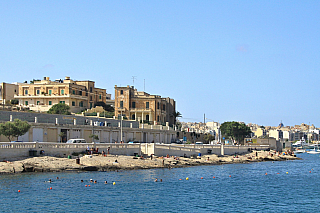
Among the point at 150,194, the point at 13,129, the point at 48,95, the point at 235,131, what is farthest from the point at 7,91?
the point at 150,194

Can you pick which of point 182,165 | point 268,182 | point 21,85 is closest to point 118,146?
point 182,165

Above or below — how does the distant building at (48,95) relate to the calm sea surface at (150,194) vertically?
above

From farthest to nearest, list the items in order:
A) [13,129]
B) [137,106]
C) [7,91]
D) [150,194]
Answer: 1. [7,91]
2. [137,106]
3. [13,129]
4. [150,194]

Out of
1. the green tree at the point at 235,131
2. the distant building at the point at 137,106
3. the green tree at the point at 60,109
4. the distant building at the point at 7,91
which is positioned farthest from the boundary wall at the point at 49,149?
Answer: the green tree at the point at 235,131

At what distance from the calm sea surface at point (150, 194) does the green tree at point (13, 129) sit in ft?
35.3

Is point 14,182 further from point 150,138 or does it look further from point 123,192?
point 150,138

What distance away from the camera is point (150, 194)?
37.0 metres

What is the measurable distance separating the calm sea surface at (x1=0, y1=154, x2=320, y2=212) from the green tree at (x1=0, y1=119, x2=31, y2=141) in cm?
1077

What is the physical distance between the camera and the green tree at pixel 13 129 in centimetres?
5116

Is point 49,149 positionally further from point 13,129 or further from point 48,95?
point 48,95

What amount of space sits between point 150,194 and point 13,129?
23.2 metres

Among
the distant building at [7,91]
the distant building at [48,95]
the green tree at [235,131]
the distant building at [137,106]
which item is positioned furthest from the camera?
the green tree at [235,131]

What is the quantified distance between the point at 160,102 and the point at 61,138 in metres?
48.3

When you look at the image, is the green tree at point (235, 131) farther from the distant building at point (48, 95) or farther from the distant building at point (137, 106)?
the distant building at point (48, 95)
